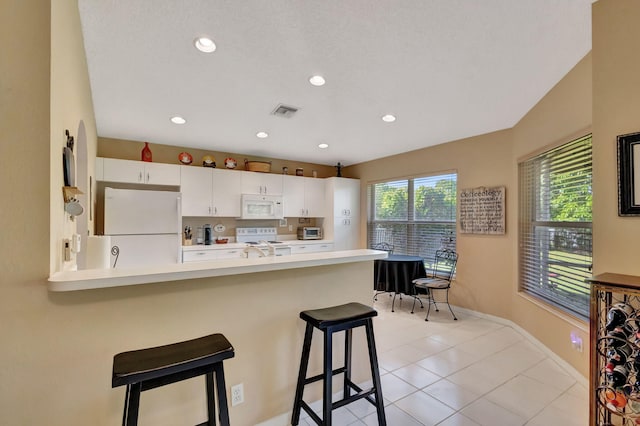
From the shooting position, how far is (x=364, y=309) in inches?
72.7

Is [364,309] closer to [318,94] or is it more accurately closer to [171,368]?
[171,368]

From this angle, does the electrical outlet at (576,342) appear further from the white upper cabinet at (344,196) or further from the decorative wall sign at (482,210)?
the white upper cabinet at (344,196)

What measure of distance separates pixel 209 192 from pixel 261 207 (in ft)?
2.84

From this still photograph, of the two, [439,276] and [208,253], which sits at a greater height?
[208,253]

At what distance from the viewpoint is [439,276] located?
175 inches

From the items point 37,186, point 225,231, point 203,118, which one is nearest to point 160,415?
point 37,186

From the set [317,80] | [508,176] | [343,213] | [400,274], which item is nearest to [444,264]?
[400,274]

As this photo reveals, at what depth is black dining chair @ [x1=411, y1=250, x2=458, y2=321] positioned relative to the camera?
397 cm

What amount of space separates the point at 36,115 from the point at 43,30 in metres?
0.33

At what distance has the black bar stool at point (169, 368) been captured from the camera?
110 centimetres

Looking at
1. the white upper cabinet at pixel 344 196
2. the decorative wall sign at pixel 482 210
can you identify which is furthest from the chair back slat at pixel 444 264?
the white upper cabinet at pixel 344 196

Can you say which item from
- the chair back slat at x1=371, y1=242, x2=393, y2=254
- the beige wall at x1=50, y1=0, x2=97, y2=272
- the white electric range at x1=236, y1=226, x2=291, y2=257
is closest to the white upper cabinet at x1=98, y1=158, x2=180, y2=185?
the white electric range at x1=236, y1=226, x2=291, y2=257

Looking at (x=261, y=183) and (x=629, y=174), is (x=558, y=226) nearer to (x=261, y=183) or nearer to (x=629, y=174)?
(x=629, y=174)

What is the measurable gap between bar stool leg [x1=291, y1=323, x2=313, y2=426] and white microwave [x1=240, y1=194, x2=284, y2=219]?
3331 mm
